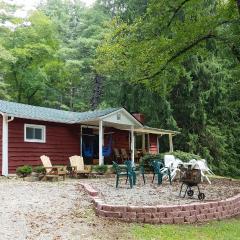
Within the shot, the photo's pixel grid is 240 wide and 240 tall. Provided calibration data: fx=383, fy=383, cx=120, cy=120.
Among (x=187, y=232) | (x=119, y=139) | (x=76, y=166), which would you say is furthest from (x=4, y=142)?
(x=187, y=232)

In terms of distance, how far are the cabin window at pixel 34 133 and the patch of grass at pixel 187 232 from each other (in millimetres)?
10777

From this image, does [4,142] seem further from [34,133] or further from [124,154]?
[124,154]

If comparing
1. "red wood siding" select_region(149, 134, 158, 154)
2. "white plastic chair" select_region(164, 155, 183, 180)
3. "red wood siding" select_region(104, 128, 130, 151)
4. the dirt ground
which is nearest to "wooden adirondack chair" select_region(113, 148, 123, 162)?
"red wood siding" select_region(104, 128, 130, 151)

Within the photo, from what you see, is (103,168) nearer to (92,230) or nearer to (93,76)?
(92,230)

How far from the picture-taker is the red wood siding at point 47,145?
16516 mm

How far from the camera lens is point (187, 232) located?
7227 millimetres

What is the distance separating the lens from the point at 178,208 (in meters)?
7.99

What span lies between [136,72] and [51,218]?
1061 cm

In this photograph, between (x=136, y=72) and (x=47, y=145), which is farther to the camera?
(x=47, y=145)

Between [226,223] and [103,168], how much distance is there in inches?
382

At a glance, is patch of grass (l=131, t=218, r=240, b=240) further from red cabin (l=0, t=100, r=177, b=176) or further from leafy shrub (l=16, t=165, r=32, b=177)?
red cabin (l=0, t=100, r=177, b=176)

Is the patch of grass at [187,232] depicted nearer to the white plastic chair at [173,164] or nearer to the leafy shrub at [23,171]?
the white plastic chair at [173,164]

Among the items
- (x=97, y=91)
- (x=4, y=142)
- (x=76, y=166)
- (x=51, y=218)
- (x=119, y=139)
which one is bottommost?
(x=51, y=218)

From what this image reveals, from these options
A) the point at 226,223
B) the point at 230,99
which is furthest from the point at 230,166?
the point at 226,223
